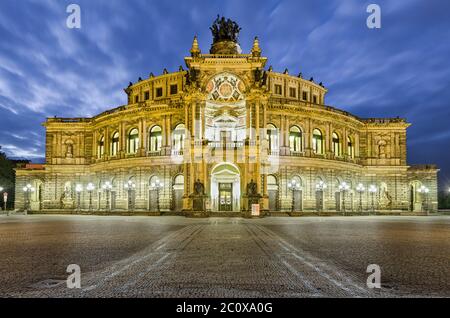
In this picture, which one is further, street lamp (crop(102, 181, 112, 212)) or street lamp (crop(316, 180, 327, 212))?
street lamp (crop(102, 181, 112, 212))

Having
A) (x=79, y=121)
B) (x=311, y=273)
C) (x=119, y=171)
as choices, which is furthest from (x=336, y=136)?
(x=311, y=273)

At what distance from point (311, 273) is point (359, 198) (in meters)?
50.3

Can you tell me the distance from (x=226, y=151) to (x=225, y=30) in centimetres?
1863

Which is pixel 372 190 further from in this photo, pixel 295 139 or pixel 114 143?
pixel 114 143

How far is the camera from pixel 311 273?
27.7 ft

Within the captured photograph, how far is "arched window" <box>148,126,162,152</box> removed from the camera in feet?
169

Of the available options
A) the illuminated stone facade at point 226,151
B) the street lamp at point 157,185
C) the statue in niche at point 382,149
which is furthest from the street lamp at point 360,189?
the street lamp at point 157,185

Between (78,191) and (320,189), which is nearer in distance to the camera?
(320,189)

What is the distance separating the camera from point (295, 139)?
51062mm

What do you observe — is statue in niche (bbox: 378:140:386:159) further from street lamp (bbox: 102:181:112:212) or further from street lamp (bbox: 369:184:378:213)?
street lamp (bbox: 102:181:112:212)

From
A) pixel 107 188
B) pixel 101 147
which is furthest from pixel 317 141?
pixel 101 147

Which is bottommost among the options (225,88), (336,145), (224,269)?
(224,269)

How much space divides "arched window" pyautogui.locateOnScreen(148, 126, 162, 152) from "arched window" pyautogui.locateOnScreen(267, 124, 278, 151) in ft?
45.5

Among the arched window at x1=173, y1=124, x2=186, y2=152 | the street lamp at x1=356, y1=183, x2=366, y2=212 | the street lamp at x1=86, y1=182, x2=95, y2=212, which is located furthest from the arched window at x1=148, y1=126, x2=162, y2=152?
the street lamp at x1=356, y1=183, x2=366, y2=212
